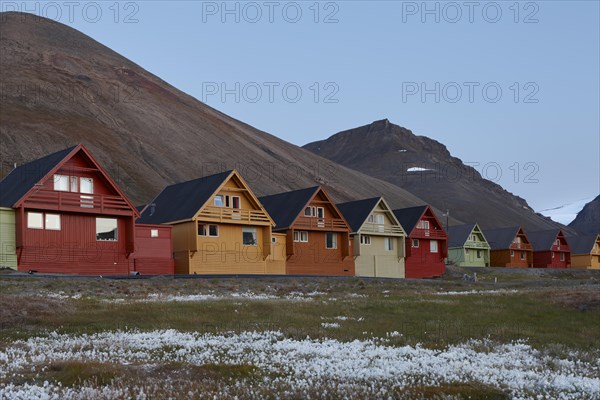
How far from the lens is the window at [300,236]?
71912mm

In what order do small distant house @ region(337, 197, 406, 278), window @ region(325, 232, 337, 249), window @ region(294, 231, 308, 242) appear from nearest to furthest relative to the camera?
→ 1. window @ region(294, 231, 308, 242)
2. window @ region(325, 232, 337, 249)
3. small distant house @ region(337, 197, 406, 278)

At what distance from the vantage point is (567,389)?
45.3ft

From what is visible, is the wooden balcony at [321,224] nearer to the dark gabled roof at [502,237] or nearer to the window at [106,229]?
the window at [106,229]

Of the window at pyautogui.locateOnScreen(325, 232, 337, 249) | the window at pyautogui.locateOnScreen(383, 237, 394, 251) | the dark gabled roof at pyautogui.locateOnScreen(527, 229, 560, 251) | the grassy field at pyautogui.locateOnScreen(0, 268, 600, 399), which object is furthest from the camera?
the dark gabled roof at pyautogui.locateOnScreen(527, 229, 560, 251)

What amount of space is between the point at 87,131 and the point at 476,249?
95228 mm

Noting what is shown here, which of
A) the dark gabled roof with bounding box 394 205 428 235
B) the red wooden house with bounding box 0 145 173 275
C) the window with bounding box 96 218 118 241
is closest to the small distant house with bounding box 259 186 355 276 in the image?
the dark gabled roof with bounding box 394 205 428 235

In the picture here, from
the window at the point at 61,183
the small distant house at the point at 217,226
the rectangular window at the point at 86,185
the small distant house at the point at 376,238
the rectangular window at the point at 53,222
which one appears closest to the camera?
the rectangular window at the point at 53,222

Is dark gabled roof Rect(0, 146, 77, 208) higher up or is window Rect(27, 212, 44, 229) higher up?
dark gabled roof Rect(0, 146, 77, 208)

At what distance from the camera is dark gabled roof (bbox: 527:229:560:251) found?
127963 mm

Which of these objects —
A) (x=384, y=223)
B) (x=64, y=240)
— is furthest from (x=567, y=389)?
(x=384, y=223)

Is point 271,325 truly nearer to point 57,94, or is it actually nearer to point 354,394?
point 354,394

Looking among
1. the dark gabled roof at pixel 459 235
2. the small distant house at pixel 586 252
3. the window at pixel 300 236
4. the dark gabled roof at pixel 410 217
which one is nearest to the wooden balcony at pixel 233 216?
the window at pixel 300 236

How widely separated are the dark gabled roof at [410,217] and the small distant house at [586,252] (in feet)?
209

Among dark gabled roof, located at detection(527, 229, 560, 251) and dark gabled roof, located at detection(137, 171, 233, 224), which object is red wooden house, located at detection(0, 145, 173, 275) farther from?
dark gabled roof, located at detection(527, 229, 560, 251)
